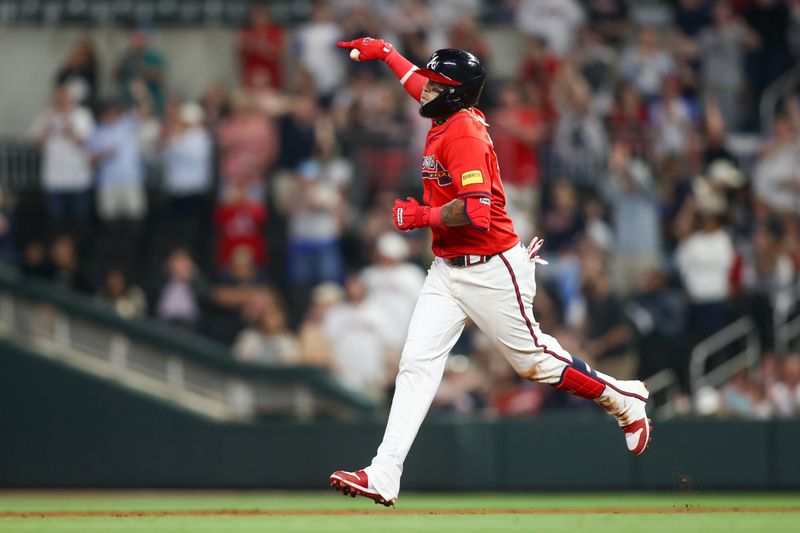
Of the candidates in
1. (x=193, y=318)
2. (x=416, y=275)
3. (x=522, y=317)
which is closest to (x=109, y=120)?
(x=193, y=318)

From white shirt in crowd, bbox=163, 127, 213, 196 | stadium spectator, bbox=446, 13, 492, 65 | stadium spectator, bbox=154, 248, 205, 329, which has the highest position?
stadium spectator, bbox=446, 13, 492, 65

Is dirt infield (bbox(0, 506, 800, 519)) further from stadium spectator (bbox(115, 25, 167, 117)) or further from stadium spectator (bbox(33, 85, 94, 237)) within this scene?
stadium spectator (bbox(115, 25, 167, 117))

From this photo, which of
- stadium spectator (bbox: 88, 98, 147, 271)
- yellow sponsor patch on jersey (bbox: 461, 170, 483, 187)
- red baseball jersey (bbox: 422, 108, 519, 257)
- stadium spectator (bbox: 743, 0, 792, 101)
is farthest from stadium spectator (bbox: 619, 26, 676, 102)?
yellow sponsor patch on jersey (bbox: 461, 170, 483, 187)

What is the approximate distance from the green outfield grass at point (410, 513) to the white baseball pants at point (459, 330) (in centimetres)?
71

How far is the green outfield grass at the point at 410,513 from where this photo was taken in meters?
8.92

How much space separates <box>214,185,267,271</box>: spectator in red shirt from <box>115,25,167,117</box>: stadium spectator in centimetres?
178

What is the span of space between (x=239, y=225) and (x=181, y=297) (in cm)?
99

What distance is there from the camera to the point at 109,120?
51.8 feet

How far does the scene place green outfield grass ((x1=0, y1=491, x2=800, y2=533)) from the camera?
8.92 meters

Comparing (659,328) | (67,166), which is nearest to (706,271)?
(659,328)

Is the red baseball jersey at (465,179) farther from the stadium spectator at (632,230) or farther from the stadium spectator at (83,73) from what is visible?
the stadium spectator at (83,73)

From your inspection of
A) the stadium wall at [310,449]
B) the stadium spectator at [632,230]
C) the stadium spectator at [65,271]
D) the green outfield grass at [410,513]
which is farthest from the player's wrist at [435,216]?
the stadium spectator at [65,271]

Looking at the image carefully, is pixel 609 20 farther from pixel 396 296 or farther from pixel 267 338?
pixel 267 338

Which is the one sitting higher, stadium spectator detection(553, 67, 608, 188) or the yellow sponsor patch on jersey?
the yellow sponsor patch on jersey
